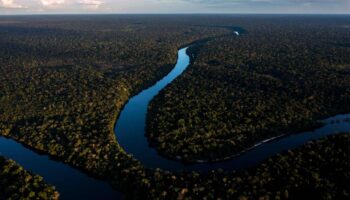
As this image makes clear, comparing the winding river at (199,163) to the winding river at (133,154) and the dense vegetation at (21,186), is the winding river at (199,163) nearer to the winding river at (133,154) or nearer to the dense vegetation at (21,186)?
the winding river at (133,154)

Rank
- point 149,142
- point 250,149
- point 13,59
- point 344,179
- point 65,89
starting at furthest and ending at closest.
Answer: point 13,59, point 65,89, point 149,142, point 250,149, point 344,179

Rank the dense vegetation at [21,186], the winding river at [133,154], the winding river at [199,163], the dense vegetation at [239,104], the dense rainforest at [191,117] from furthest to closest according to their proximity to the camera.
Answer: the dense vegetation at [239,104] < the winding river at [199,163] < the winding river at [133,154] < the dense rainforest at [191,117] < the dense vegetation at [21,186]

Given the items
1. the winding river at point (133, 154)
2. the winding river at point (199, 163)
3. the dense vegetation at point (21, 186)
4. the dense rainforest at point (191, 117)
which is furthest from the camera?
the winding river at point (199, 163)

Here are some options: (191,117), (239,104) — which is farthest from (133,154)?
(239,104)

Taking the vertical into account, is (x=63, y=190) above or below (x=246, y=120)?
below

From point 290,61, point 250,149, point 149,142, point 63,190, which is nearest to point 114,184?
point 63,190

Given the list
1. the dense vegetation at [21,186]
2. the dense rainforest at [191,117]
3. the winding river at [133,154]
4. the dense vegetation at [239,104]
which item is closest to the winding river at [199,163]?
the winding river at [133,154]

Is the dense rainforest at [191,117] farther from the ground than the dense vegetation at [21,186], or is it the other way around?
the dense rainforest at [191,117]

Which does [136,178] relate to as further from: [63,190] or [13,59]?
[13,59]
